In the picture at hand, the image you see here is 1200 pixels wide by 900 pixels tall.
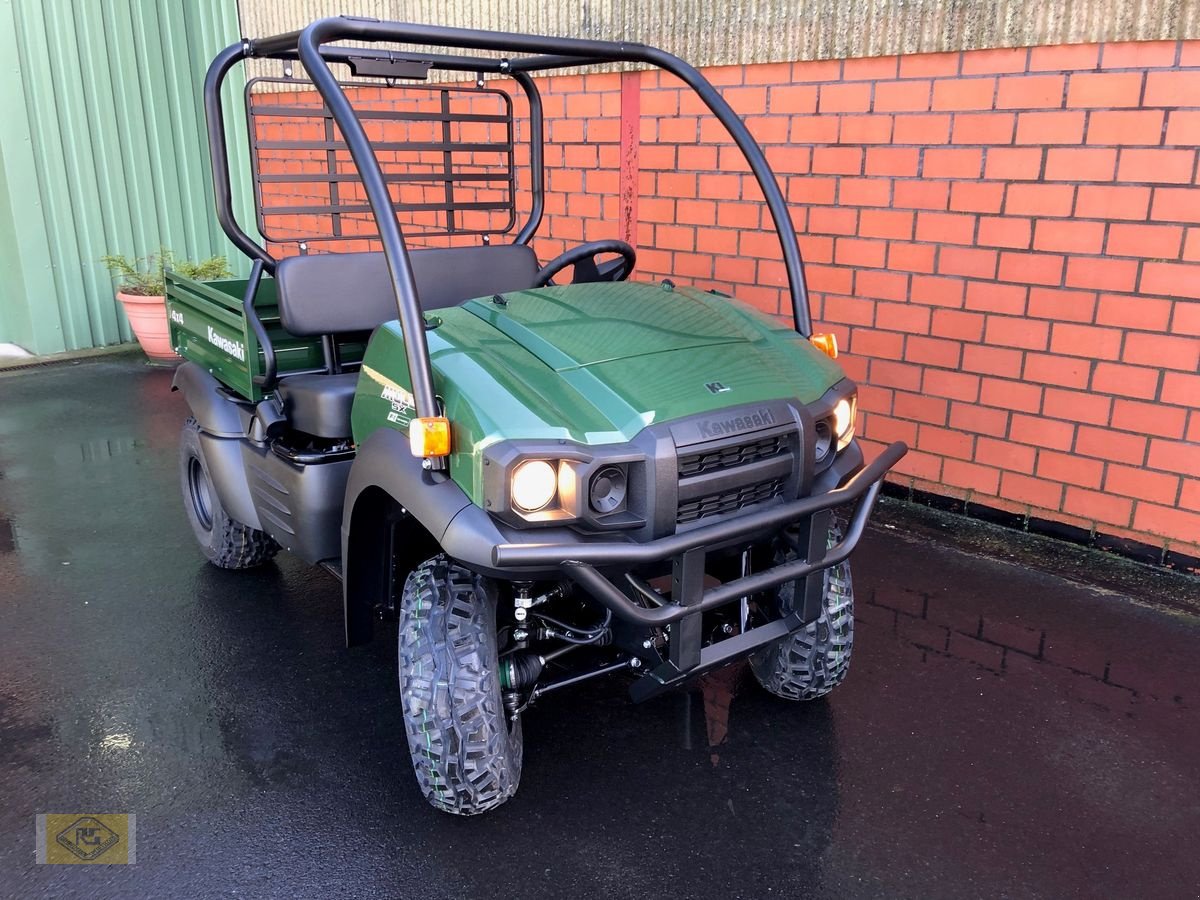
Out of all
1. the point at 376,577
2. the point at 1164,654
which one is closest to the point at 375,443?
the point at 376,577

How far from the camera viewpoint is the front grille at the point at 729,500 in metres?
2.26

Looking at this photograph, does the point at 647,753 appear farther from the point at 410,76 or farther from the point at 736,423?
the point at 410,76

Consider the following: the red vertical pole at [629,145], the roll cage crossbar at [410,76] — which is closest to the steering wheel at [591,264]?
the roll cage crossbar at [410,76]

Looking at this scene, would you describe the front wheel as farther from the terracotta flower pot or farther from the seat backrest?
the terracotta flower pot

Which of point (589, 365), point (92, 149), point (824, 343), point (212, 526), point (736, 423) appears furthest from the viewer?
point (92, 149)

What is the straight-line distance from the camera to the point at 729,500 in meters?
2.32

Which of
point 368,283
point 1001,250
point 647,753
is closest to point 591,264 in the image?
point 368,283

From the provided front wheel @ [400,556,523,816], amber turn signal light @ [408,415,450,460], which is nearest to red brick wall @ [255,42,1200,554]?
front wheel @ [400,556,523,816]

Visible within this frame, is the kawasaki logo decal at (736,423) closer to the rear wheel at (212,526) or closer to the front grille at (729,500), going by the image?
the front grille at (729,500)

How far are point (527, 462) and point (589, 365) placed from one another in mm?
375

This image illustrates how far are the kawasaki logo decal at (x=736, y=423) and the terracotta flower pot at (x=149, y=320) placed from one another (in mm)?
6194

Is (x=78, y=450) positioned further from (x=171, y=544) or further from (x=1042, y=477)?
(x=1042, y=477)

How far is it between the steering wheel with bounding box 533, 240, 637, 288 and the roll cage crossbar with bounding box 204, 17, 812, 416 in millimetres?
364

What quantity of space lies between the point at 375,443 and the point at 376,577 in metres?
0.48
